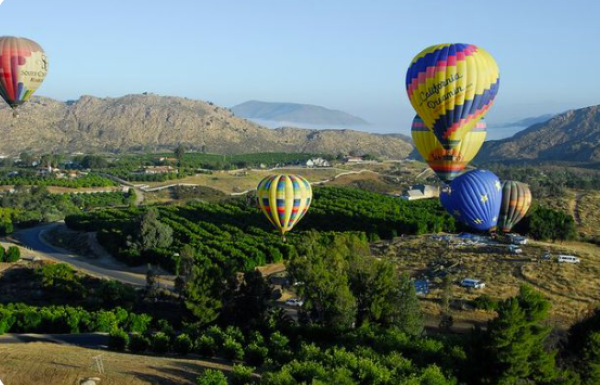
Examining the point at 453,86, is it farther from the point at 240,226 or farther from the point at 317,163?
the point at 317,163


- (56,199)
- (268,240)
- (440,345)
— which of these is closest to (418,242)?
(268,240)

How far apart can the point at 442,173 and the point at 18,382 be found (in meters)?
30.6

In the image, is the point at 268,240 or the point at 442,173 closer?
the point at 442,173

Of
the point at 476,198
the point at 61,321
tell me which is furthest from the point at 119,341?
the point at 476,198

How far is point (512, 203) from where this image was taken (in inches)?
1754

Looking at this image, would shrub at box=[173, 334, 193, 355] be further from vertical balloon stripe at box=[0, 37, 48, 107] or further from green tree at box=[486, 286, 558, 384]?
vertical balloon stripe at box=[0, 37, 48, 107]

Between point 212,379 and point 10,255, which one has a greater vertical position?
point 212,379

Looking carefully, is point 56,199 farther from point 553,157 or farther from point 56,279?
point 553,157

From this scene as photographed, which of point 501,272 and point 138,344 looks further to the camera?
point 501,272

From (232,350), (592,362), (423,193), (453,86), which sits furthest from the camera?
(423,193)

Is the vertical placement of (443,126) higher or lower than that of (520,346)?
higher

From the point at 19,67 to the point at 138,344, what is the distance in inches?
1087

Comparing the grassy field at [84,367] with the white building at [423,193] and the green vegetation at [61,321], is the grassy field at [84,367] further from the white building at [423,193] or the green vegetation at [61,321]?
the white building at [423,193]

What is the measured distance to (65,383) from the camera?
20.5 m
